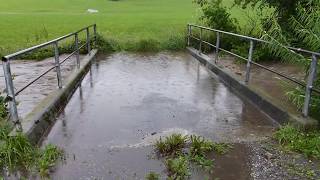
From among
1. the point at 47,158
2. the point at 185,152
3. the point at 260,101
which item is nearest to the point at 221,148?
the point at 185,152

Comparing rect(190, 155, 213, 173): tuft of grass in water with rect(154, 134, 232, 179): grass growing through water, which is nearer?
rect(154, 134, 232, 179): grass growing through water

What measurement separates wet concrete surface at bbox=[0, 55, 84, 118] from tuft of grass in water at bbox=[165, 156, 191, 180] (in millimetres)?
2600

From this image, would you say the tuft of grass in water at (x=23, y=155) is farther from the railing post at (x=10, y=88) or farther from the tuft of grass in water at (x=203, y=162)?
the tuft of grass in water at (x=203, y=162)

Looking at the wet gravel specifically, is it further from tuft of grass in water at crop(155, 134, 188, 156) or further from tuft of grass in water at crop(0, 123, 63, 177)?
tuft of grass in water at crop(0, 123, 63, 177)

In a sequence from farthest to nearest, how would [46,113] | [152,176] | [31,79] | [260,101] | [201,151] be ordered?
[31,79] → [260,101] → [46,113] → [201,151] → [152,176]

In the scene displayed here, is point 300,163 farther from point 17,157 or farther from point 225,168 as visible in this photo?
point 17,157

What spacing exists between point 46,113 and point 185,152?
92.5 inches

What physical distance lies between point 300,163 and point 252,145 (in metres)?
0.75

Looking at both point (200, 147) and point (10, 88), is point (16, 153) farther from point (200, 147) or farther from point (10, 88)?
point (200, 147)

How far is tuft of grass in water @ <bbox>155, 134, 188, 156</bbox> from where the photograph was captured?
4938 millimetres

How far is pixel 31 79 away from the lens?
9.80m

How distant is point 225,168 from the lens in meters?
4.54

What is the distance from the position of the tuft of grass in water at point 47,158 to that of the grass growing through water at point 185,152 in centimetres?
124

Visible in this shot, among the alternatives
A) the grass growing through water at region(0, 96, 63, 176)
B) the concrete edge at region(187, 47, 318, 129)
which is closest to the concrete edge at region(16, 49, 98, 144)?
the grass growing through water at region(0, 96, 63, 176)
